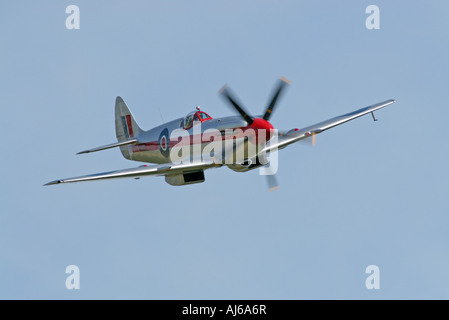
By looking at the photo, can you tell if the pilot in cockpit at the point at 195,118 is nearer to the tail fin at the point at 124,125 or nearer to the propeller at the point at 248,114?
the propeller at the point at 248,114

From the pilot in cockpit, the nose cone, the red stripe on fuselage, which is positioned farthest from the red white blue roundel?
the nose cone

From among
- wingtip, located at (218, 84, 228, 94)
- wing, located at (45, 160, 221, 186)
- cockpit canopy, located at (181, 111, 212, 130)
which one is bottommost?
wing, located at (45, 160, 221, 186)

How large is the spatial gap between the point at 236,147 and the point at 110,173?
5.24 meters

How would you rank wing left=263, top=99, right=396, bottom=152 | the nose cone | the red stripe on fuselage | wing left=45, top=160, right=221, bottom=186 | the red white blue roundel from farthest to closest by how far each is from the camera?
the red white blue roundel → wing left=263, top=99, right=396, bottom=152 → the red stripe on fuselage → the nose cone → wing left=45, top=160, right=221, bottom=186

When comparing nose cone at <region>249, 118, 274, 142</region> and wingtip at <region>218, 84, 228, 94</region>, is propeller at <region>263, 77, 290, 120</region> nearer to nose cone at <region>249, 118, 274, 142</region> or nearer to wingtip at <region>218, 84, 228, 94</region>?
nose cone at <region>249, 118, 274, 142</region>

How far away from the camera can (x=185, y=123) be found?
34438 mm

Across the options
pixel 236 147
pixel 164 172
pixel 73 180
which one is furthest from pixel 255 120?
pixel 73 180

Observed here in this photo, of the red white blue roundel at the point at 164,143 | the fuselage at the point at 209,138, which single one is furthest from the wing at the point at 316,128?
the red white blue roundel at the point at 164,143

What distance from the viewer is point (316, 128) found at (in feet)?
117

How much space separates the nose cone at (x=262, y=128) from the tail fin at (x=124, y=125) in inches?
436

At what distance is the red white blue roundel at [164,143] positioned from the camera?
36.1 meters

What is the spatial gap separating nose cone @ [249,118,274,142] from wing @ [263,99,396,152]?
1.00 metres

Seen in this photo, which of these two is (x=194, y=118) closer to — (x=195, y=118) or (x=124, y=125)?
(x=195, y=118)

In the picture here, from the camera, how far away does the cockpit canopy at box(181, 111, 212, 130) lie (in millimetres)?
33875
